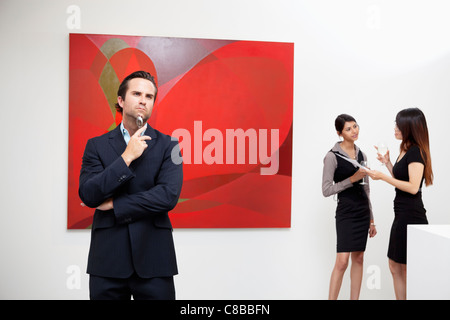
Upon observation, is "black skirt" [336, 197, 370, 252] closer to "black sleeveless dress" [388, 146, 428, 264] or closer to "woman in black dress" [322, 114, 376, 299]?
"woman in black dress" [322, 114, 376, 299]

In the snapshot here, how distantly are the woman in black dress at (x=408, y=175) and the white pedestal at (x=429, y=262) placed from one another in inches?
26.6

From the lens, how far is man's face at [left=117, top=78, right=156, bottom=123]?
202 cm

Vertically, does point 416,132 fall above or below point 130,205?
above

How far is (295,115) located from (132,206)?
2066 mm

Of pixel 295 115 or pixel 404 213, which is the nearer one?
pixel 404 213

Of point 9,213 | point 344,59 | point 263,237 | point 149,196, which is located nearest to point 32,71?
point 9,213

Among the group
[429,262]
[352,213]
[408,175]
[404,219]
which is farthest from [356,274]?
[429,262]

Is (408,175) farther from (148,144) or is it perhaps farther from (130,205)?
(130,205)

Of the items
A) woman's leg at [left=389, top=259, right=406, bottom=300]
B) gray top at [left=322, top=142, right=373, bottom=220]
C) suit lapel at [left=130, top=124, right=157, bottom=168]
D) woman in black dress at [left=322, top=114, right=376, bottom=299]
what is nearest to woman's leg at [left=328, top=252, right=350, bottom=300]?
woman in black dress at [left=322, top=114, right=376, bottom=299]

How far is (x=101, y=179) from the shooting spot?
1.87 meters

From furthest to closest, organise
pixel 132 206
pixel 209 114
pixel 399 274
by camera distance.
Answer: pixel 209 114, pixel 399 274, pixel 132 206

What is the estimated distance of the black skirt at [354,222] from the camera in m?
3.08
